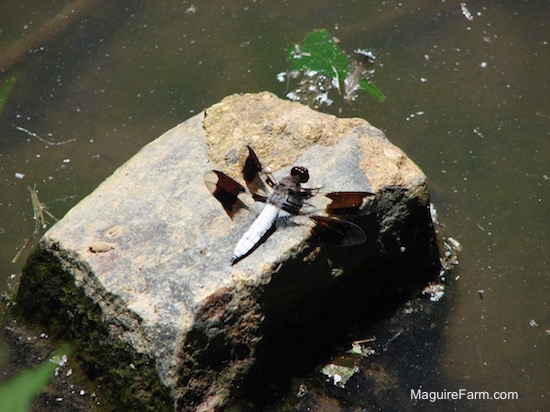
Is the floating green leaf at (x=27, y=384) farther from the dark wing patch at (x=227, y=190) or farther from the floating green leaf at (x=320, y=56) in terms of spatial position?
the floating green leaf at (x=320, y=56)

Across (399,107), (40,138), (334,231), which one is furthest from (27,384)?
(399,107)

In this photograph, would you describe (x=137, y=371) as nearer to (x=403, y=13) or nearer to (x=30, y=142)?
(x=30, y=142)

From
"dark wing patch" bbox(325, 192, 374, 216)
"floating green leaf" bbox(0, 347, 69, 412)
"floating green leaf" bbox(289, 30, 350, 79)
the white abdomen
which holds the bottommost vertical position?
"floating green leaf" bbox(0, 347, 69, 412)

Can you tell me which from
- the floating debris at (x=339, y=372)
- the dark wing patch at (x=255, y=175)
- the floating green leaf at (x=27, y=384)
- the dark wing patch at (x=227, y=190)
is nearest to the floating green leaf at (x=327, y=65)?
the dark wing patch at (x=255, y=175)

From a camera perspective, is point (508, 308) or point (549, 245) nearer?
point (508, 308)

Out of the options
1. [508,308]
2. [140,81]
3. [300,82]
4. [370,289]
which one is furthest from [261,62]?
[508,308]

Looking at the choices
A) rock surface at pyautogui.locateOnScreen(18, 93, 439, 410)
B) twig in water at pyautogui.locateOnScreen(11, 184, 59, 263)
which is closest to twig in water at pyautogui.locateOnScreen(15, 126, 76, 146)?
twig in water at pyautogui.locateOnScreen(11, 184, 59, 263)

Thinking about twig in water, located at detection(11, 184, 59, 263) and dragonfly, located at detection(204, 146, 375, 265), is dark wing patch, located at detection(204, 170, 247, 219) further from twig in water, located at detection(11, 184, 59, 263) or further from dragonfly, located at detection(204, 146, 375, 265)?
twig in water, located at detection(11, 184, 59, 263)
